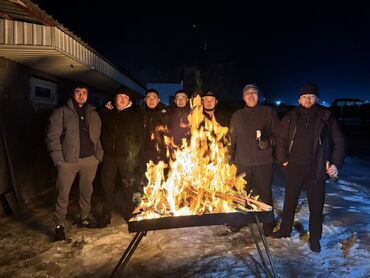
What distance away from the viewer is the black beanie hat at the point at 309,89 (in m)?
4.57

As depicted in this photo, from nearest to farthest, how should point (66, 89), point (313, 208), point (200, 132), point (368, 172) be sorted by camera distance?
point (313, 208) < point (200, 132) < point (66, 89) < point (368, 172)

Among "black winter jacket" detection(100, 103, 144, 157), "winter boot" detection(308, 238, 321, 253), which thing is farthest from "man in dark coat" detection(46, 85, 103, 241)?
"winter boot" detection(308, 238, 321, 253)

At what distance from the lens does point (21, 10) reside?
188 inches

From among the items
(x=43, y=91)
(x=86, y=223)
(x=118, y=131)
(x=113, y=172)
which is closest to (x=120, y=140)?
(x=118, y=131)

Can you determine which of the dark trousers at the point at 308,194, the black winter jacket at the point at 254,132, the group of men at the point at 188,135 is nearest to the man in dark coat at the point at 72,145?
the group of men at the point at 188,135

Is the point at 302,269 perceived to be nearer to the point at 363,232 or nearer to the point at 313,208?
the point at 313,208

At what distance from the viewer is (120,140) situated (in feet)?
18.3

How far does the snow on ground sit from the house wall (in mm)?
1116

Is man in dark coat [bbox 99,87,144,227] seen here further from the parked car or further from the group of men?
the parked car

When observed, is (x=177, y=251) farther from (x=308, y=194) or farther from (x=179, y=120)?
(x=179, y=120)

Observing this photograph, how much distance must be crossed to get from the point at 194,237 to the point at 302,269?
1.72 meters

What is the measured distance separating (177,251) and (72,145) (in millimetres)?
A: 2277

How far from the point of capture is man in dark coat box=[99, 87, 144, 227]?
220 inches

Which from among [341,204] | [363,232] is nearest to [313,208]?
[363,232]
